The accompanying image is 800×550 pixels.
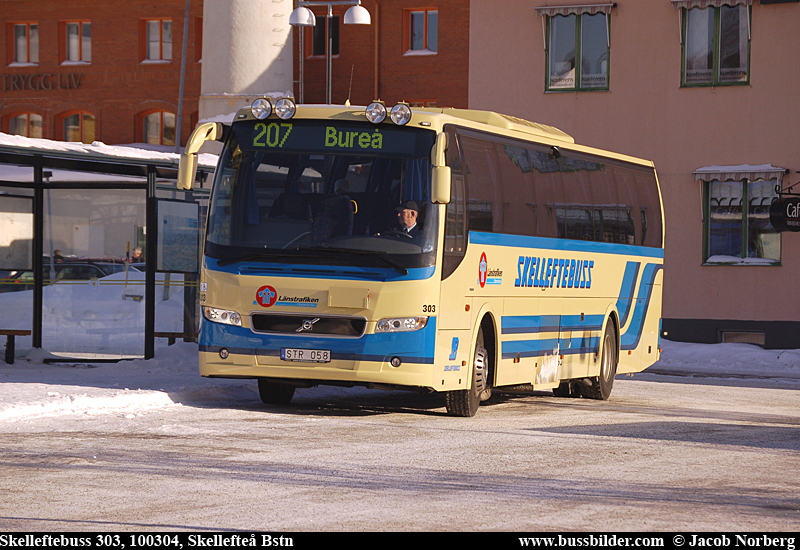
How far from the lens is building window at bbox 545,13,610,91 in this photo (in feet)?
104

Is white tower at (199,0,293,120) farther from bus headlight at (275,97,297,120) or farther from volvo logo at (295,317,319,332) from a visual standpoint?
volvo logo at (295,317,319,332)

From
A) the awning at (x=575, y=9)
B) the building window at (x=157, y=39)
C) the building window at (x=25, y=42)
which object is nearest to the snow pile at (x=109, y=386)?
the awning at (x=575, y=9)

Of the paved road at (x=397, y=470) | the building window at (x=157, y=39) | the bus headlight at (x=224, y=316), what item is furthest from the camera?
the building window at (x=157, y=39)

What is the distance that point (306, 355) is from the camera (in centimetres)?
1391

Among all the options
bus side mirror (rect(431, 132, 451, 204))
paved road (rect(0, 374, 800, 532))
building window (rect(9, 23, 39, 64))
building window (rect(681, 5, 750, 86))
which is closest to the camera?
paved road (rect(0, 374, 800, 532))

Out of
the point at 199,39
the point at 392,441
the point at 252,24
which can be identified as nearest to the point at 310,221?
the point at 392,441

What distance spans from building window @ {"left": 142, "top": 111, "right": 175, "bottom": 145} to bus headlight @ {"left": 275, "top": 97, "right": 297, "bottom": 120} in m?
28.3

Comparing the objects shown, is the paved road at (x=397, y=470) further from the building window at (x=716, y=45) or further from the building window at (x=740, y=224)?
the building window at (x=716, y=45)

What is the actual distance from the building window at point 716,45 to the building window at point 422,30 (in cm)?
945

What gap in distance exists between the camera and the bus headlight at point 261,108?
14234 mm

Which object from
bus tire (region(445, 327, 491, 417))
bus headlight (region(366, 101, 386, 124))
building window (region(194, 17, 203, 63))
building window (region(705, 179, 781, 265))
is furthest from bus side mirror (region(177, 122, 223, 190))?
building window (region(194, 17, 203, 63))

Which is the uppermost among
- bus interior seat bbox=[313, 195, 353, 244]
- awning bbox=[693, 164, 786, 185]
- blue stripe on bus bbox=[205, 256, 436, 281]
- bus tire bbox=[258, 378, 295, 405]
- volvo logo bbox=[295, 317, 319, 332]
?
awning bbox=[693, 164, 786, 185]

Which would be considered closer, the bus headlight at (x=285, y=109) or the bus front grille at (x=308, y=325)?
the bus front grille at (x=308, y=325)

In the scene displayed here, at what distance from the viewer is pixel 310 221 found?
14008 millimetres
